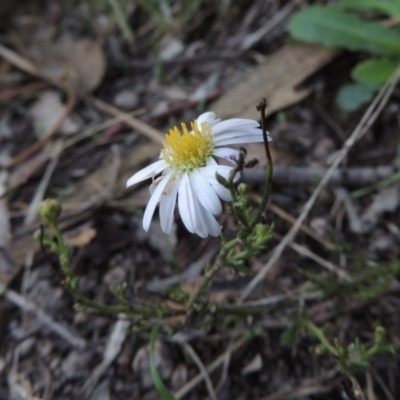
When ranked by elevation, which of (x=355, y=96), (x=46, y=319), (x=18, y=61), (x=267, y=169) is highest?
(x=267, y=169)

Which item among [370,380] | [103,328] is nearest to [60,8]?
[103,328]

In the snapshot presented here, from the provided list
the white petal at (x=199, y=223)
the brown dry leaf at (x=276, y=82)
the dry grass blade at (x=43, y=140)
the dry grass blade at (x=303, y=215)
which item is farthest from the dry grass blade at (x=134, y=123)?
the white petal at (x=199, y=223)

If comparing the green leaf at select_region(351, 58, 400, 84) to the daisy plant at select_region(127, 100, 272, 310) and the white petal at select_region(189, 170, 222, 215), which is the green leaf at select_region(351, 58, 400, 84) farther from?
the white petal at select_region(189, 170, 222, 215)

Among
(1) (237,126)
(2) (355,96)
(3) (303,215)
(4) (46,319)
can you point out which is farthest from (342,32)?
(4) (46,319)

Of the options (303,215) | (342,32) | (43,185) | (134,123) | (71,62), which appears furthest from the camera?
(71,62)

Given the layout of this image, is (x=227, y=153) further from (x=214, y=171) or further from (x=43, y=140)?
(x=43, y=140)

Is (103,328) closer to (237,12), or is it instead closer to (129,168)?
(129,168)
